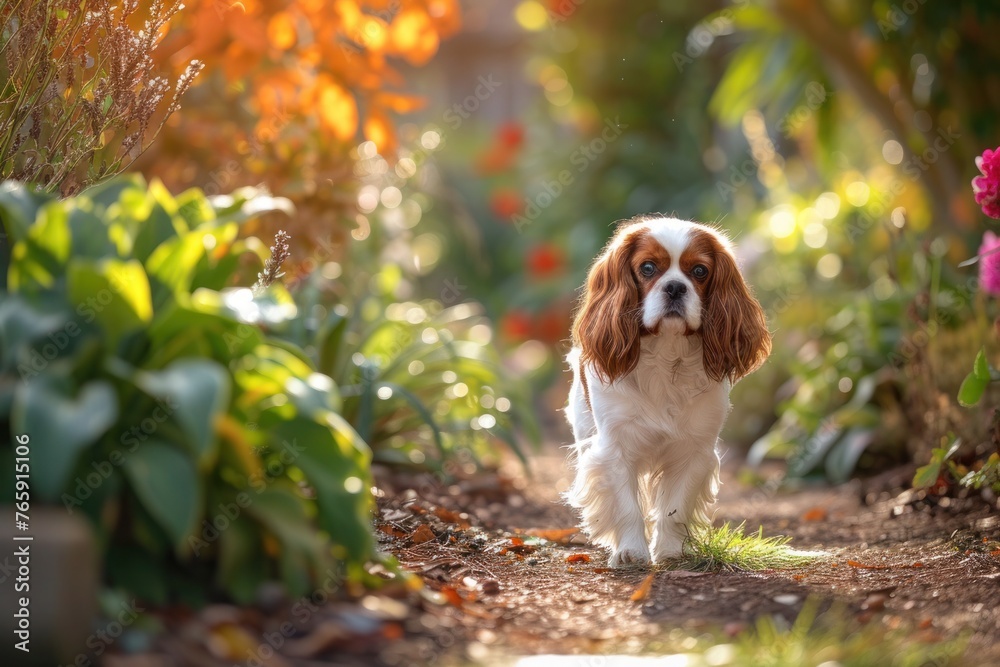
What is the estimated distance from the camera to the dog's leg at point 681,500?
3.40 m

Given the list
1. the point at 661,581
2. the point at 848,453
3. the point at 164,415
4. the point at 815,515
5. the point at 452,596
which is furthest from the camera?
the point at 848,453

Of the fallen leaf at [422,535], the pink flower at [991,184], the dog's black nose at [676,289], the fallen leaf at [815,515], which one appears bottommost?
the fallen leaf at [815,515]

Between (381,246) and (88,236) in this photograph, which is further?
(381,246)

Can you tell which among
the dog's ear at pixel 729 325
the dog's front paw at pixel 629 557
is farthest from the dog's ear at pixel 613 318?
the dog's front paw at pixel 629 557

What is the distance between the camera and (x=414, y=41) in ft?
15.9

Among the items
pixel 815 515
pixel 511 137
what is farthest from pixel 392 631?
pixel 511 137

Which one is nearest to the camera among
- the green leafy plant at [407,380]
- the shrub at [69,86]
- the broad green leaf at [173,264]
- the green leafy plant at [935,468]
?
the broad green leaf at [173,264]

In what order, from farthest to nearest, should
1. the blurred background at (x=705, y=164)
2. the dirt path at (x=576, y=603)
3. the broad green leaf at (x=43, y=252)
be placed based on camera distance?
1. the blurred background at (x=705, y=164)
2. the broad green leaf at (x=43, y=252)
3. the dirt path at (x=576, y=603)

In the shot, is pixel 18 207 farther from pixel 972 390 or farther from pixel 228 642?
pixel 972 390

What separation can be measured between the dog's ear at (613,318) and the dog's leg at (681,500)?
0.40m

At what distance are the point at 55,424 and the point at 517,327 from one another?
8.49m

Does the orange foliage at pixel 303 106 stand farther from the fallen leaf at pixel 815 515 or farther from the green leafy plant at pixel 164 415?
the fallen leaf at pixel 815 515

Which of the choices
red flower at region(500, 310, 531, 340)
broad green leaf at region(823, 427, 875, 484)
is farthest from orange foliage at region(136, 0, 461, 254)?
red flower at region(500, 310, 531, 340)

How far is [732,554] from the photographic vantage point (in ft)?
10.7
